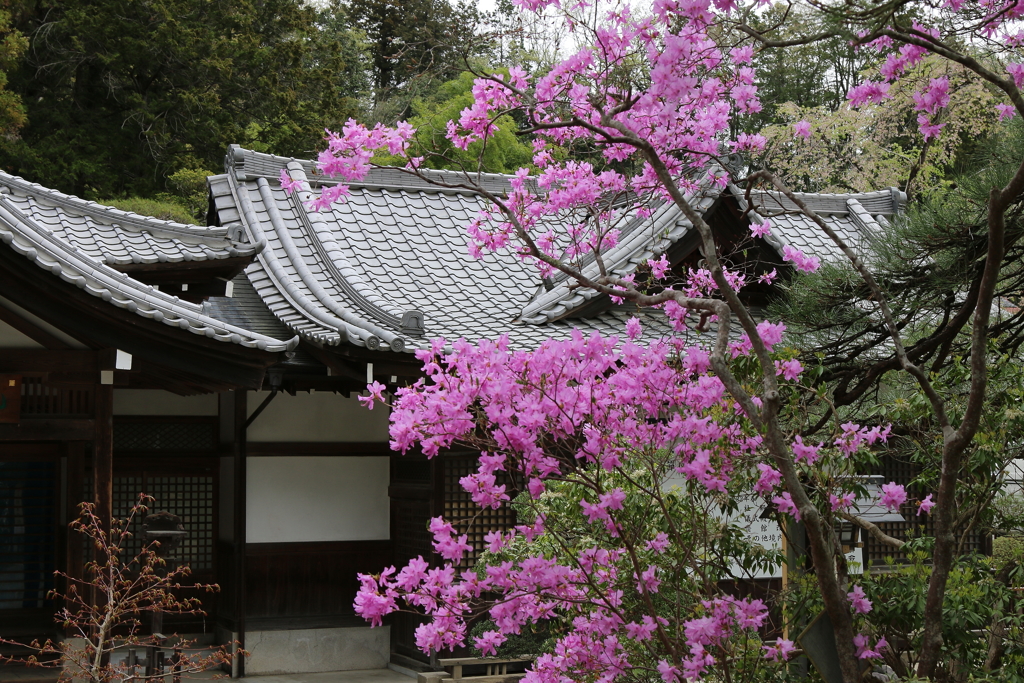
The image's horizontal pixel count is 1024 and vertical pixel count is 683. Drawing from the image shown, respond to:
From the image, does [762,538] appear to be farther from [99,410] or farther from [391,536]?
[99,410]

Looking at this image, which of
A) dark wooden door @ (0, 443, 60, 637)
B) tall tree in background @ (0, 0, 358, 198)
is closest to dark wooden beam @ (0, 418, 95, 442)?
dark wooden door @ (0, 443, 60, 637)

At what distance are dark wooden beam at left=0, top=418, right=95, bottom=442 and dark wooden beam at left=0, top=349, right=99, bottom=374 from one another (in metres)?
0.34

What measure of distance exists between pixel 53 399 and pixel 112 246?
1.99m

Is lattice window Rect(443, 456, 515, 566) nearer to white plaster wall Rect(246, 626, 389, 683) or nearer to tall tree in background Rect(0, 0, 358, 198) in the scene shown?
white plaster wall Rect(246, 626, 389, 683)

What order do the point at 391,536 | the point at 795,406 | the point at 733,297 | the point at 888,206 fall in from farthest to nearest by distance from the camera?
the point at 888,206, the point at 391,536, the point at 795,406, the point at 733,297

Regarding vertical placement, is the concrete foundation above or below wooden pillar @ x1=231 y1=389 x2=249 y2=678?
below

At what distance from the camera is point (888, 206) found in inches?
542

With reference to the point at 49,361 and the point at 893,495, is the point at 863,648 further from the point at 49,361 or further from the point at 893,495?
the point at 49,361

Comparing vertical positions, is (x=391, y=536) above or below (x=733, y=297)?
below

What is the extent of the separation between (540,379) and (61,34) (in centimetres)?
1924

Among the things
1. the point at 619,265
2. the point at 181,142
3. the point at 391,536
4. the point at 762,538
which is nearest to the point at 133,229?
the point at 391,536

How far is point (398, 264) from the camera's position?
10.9m

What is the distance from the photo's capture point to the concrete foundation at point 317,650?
31.9 ft

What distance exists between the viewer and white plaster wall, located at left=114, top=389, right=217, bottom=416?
9.70m
